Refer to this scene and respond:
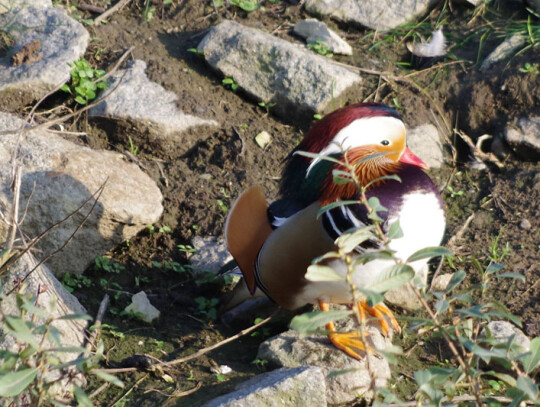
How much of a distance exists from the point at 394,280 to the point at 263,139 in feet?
8.30

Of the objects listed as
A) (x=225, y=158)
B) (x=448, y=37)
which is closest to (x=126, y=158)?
(x=225, y=158)

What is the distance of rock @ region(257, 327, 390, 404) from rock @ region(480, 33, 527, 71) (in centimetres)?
202

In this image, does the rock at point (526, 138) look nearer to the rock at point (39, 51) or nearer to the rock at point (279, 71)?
the rock at point (279, 71)

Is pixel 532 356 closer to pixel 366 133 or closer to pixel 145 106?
pixel 366 133

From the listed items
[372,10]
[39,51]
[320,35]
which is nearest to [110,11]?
[39,51]

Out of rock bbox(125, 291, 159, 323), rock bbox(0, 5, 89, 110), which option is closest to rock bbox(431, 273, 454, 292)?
rock bbox(125, 291, 159, 323)

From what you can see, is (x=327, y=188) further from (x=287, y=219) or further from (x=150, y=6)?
(x=150, y=6)

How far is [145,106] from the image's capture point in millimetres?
3969

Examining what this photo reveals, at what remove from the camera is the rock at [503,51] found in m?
4.27

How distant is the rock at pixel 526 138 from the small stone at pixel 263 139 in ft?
4.09

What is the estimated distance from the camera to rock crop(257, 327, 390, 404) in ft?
8.81

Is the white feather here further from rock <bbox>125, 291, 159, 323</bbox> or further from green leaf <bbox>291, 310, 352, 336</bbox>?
green leaf <bbox>291, 310, 352, 336</bbox>

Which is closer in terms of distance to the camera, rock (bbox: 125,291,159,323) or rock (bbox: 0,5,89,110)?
rock (bbox: 125,291,159,323)

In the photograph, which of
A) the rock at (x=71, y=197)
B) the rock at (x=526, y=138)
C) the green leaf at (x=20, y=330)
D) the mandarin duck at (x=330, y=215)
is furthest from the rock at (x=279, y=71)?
the green leaf at (x=20, y=330)
